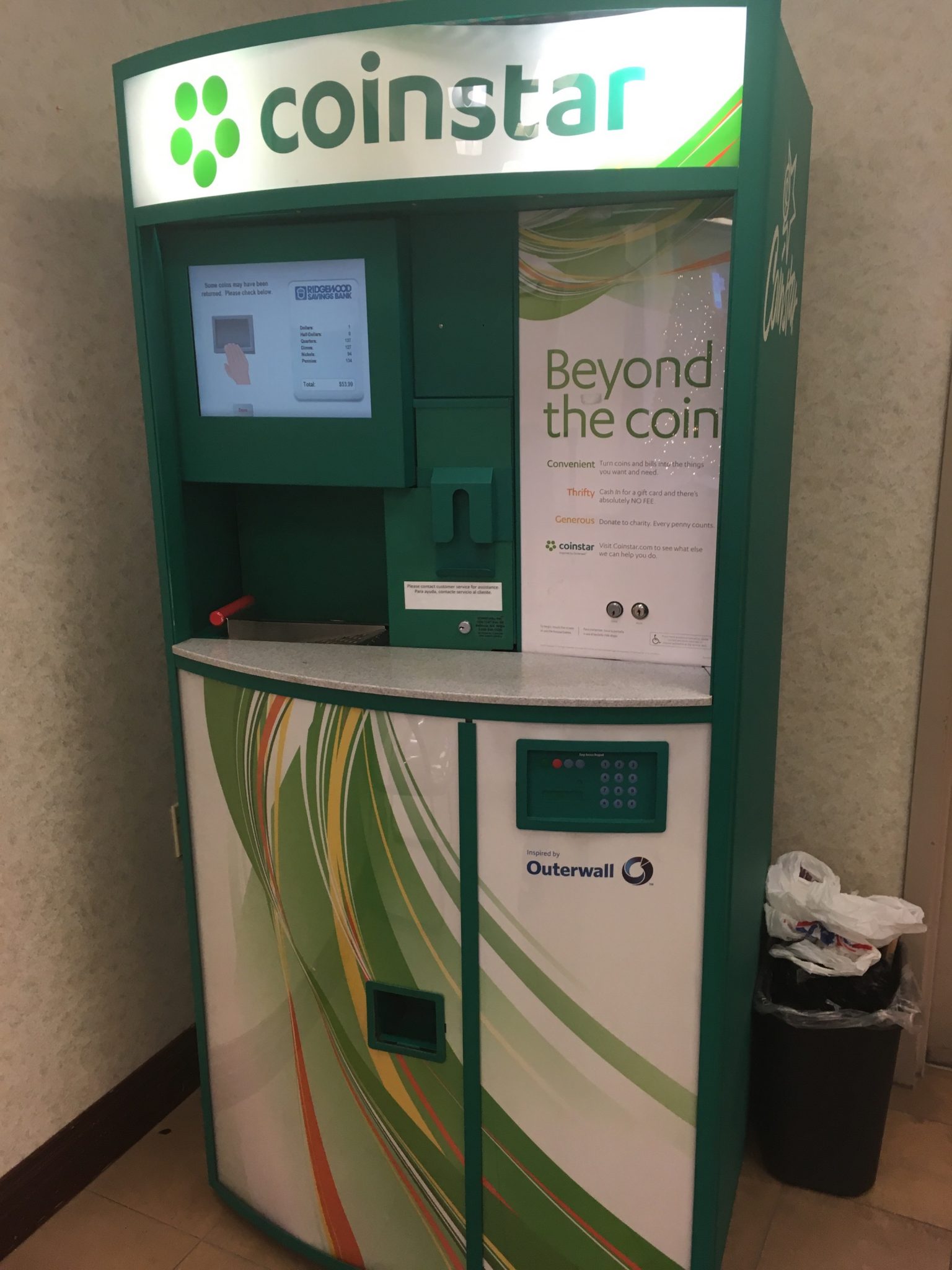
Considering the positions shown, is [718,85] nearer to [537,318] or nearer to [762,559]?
[537,318]

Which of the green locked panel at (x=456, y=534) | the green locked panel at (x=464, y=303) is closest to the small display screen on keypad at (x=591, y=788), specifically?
the green locked panel at (x=456, y=534)

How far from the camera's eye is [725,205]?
1.39 meters

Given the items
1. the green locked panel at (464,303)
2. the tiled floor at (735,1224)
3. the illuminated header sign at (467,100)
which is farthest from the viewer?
the tiled floor at (735,1224)

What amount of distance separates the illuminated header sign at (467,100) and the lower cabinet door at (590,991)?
0.82m

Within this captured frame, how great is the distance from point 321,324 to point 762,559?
84 centimetres

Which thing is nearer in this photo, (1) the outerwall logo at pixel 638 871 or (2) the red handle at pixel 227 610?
(1) the outerwall logo at pixel 638 871

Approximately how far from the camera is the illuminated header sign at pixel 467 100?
125 centimetres

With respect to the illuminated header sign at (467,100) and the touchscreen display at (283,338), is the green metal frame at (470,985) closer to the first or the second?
the touchscreen display at (283,338)

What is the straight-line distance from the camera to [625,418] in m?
1.50

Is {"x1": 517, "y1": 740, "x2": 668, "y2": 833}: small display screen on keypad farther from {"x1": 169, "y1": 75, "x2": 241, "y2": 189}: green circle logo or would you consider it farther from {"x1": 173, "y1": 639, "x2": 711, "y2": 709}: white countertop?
{"x1": 169, "y1": 75, "x2": 241, "y2": 189}: green circle logo

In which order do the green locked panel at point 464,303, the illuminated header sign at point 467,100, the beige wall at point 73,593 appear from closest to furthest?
the illuminated header sign at point 467,100, the green locked panel at point 464,303, the beige wall at point 73,593

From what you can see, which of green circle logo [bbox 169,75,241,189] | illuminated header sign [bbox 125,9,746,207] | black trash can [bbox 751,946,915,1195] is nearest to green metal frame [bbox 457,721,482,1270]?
black trash can [bbox 751,946,915,1195]

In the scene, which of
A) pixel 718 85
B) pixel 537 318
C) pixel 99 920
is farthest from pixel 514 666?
pixel 99 920

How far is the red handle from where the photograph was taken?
5.84ft
